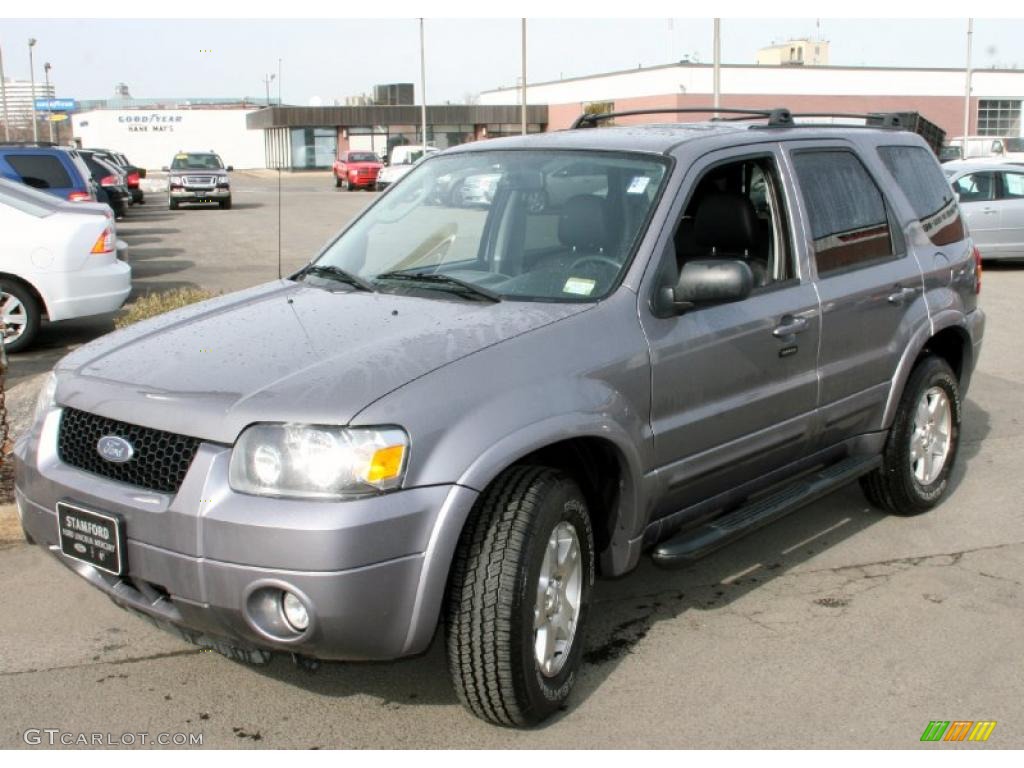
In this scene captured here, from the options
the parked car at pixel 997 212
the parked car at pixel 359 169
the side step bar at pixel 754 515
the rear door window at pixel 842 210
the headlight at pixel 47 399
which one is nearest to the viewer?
the headlight at pixel 47 399

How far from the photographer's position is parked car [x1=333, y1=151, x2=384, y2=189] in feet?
158

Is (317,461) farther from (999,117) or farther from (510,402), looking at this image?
(999,117)

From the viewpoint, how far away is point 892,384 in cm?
546

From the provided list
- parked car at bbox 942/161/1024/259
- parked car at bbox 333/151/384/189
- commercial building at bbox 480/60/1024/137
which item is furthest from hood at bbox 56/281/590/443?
commercial building at bbox 480/60/1024/137

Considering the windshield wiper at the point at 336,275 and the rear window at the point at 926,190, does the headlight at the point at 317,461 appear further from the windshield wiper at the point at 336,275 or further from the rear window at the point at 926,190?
the rear window at the point at 926,190

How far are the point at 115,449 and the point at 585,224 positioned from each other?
192 cm

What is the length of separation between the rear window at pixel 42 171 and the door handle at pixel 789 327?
13.7 metres

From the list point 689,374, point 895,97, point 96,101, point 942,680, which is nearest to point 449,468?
point 689,374

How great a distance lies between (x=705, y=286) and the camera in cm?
412

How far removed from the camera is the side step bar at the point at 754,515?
13.9 ft

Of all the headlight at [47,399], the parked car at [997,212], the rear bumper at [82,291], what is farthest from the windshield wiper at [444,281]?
the parked car at [997,212]

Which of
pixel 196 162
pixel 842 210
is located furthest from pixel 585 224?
pixel 196 162

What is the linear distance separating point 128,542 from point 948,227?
4.52 metres

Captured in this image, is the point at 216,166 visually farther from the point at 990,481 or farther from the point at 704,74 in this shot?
the point at 990,481
